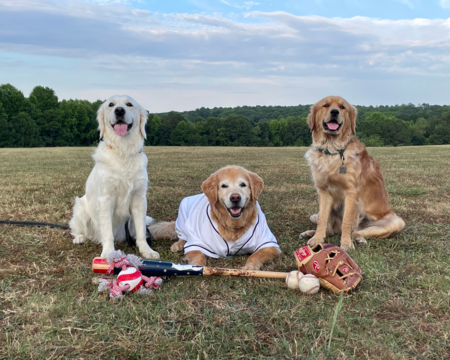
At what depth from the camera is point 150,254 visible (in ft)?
13.0

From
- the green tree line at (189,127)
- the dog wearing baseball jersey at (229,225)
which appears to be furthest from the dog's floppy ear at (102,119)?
the green tree line at (189,127)

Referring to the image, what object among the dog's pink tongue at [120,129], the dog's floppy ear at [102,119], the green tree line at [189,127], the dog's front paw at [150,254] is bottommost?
the dog's front paw at [150,254]

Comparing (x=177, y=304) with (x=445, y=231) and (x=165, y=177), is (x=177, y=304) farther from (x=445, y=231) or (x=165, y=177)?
(x=165, y=177)

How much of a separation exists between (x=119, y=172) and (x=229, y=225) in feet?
4.15

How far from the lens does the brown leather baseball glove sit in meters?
2.96

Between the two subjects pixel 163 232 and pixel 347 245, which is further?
pixel 163 232

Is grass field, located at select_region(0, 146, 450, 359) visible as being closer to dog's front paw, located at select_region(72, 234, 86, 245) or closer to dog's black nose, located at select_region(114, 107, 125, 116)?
dog's front paw, located at select_region(72, 234, 86, 245)

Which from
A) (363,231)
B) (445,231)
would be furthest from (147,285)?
(445,231)

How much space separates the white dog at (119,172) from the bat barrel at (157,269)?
67cm

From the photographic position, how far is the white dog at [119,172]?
384cm

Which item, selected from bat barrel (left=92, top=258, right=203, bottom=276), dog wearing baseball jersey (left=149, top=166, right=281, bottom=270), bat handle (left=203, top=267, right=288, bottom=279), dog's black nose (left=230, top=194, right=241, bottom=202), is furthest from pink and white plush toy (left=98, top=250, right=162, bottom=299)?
dog's black nose (left=230, top=194, right=241, bottom=202)

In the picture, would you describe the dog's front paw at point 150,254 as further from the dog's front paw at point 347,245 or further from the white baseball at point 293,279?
the dog's front paw at point 347,245

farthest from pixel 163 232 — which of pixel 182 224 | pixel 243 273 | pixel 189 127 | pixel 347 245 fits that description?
pixel 189 127

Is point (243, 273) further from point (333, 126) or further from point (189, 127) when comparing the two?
point (189, 127)
